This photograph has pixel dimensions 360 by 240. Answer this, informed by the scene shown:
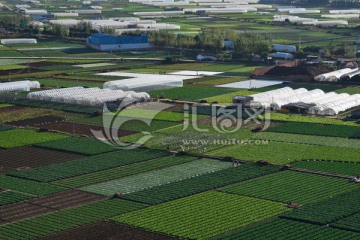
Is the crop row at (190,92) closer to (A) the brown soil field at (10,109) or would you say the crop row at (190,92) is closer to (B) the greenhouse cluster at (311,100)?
(B) the greenhouse cluster at (311,100)

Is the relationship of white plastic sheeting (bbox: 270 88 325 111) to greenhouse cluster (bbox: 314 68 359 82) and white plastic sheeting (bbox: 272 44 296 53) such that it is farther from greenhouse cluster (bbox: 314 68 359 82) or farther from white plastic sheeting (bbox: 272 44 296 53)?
white plastic sheeting (bbox: 272 44 296 53)

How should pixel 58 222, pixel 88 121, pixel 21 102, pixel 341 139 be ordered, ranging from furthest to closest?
1. pixel 21 102
2. pixel 88 121
3. pixel 341 139
4. pixel 58 222

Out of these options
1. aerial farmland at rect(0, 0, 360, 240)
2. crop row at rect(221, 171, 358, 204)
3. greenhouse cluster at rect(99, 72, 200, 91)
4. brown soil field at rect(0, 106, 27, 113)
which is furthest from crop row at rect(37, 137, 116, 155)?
greenhouse cluster at rect(99, 72, 200, 91)

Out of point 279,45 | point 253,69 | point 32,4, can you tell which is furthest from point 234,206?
point 32,4

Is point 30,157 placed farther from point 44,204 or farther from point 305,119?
point 305,119

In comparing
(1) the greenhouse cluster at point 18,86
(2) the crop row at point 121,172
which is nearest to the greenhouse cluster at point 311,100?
(2) the crop row at point 121,172

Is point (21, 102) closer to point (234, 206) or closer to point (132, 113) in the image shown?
point (132, 113)
